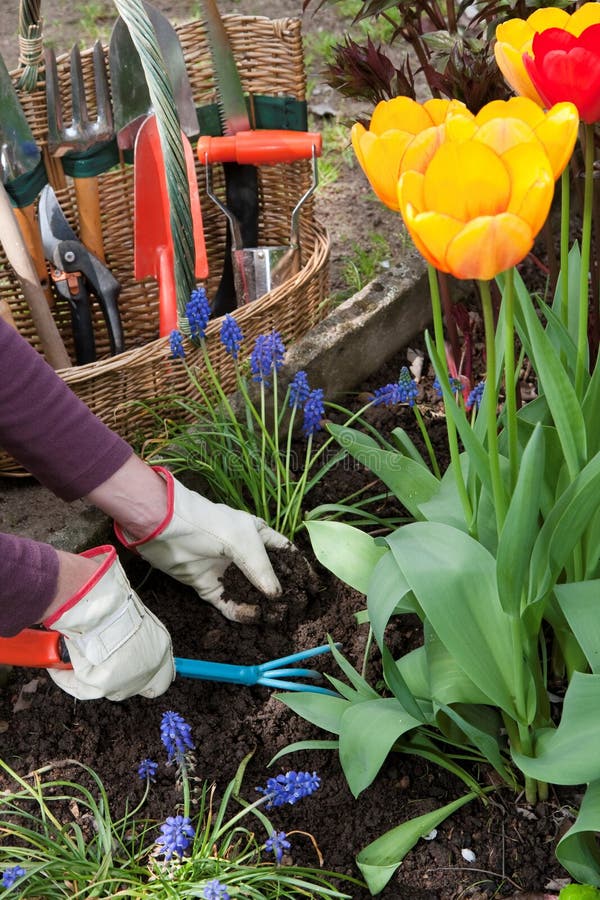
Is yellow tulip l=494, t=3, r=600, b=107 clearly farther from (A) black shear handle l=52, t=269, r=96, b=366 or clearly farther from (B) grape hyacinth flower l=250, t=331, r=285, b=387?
(A) black shear handle l=52, t=269, r=96, b=366

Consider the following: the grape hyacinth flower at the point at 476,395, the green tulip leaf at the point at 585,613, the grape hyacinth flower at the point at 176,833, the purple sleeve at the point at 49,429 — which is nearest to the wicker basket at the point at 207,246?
the purple sleeve at the point at 49,429

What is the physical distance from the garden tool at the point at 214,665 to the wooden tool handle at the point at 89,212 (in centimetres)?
99

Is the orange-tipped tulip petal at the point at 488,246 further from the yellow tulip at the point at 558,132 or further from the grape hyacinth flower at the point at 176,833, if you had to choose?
the grape hyacinth flower at the point at 176,833

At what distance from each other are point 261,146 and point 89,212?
414 millimetres

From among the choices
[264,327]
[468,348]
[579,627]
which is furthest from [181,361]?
[579,627]

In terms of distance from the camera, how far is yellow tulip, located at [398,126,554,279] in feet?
2.72

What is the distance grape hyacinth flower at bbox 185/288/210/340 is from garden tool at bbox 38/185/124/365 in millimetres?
321

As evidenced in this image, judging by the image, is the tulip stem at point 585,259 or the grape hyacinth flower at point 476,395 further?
the grape hyacinth flower at point 476,395

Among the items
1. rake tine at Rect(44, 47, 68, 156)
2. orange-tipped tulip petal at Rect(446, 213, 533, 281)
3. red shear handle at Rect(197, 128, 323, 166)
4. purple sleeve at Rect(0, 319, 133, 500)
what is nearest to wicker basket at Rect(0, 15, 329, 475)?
rake tine at Rect(44, 47, 68, 156)

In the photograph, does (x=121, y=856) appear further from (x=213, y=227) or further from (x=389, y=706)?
(x=213, y=227)

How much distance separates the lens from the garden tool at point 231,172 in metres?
2.09

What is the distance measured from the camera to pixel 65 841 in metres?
1.35

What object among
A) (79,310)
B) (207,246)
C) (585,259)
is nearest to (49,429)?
(79,310)

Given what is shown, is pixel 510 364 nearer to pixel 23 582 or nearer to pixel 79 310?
pixel 23 582
